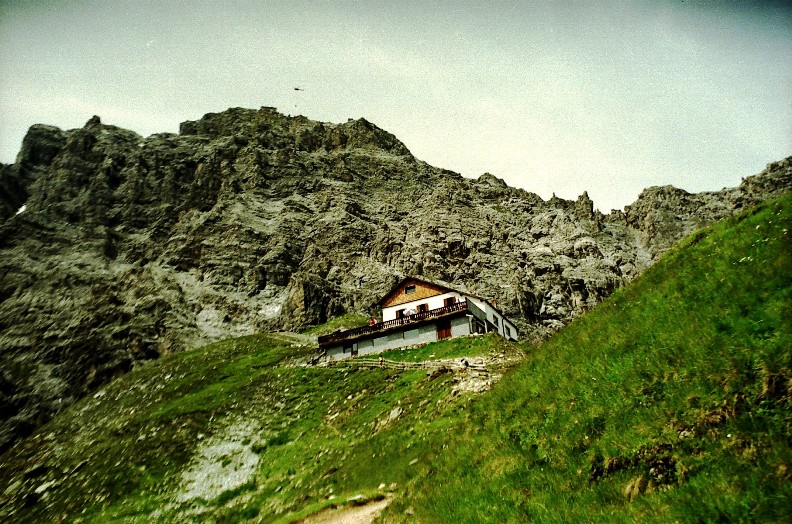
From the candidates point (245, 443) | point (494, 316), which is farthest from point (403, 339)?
point (245, 443)

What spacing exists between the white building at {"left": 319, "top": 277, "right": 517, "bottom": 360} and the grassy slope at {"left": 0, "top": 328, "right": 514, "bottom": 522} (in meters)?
5.73

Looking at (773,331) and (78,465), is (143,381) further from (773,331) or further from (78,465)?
(773,331)

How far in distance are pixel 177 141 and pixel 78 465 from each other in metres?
154

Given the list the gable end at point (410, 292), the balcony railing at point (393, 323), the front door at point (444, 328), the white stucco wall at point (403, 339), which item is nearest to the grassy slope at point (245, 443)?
the front door at point (444, 328)

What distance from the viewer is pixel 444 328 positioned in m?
57.2

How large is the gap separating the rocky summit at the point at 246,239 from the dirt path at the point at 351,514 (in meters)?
79.2

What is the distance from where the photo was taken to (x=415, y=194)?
166 metres

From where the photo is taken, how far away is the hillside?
1010 cm

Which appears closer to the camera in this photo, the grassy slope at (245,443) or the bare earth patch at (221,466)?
the grassy slope at (245,443)

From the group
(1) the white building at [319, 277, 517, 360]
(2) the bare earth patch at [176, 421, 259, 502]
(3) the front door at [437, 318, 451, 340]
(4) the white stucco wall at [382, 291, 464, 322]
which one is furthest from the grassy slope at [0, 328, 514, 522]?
(4) the white stucco wall at [382, 291, 464, 322]

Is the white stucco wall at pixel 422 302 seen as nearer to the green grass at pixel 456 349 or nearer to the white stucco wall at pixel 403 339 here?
the white stucco wall at pixel 403 339

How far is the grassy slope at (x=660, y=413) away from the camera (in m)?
9.49

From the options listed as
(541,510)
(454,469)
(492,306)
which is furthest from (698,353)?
(492,306)

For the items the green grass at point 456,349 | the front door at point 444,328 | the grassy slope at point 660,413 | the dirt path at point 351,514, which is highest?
the grassy slope at point 660,413
